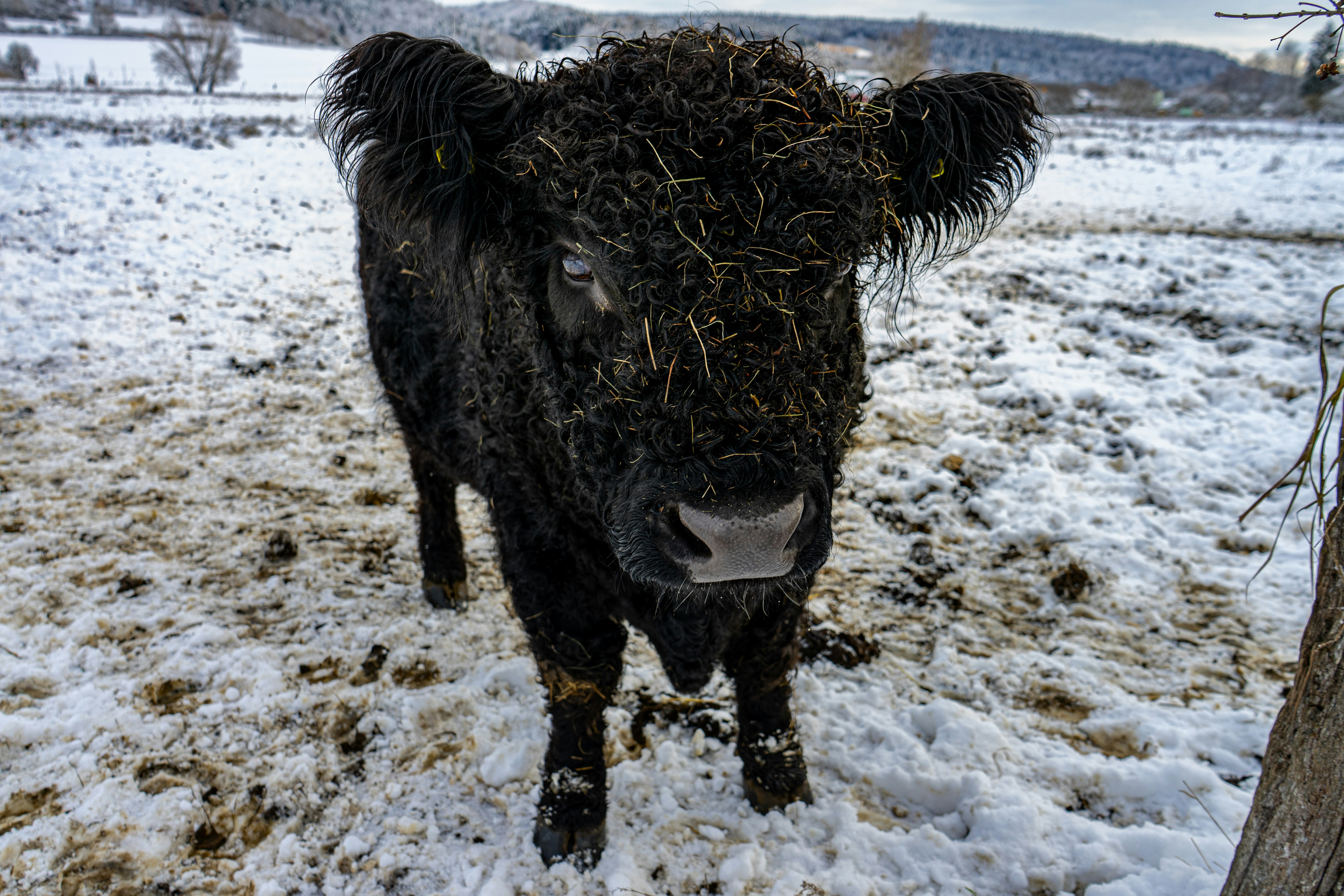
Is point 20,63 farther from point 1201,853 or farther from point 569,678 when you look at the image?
point 1201,853

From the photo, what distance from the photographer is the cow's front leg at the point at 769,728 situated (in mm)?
2484

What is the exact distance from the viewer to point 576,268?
1.93m

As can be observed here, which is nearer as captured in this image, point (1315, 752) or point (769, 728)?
point (1315, 752)

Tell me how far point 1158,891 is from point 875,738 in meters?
1.02

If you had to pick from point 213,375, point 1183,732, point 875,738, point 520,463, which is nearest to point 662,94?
point 520,463

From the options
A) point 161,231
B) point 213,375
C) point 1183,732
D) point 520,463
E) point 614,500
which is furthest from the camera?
point 161,231

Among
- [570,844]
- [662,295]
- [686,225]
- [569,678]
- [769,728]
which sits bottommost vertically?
[570,844]

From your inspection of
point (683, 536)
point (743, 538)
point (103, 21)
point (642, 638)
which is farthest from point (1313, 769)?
point (103, 21)

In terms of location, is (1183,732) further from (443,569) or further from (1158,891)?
(443,569)

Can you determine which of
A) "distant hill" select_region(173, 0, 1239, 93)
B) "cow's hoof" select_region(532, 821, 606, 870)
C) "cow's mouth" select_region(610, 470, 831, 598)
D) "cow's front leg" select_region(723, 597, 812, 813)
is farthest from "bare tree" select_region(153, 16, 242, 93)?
"cow's mouth" select_region(610, 470, 831, 598)

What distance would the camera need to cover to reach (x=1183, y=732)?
8.88 feet

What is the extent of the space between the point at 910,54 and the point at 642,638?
36355 millimetres

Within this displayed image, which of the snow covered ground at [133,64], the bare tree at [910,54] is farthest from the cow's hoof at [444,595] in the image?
the bare tree at [910,54]

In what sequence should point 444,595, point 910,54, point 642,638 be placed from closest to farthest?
point 642,638
point 444,595
point 910,54
